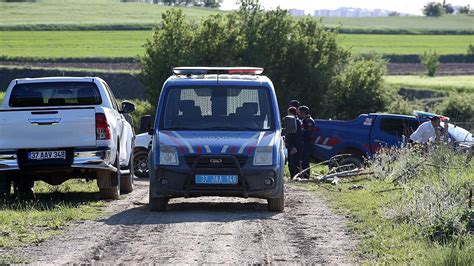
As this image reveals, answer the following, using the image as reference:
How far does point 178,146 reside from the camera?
1662 centimetres

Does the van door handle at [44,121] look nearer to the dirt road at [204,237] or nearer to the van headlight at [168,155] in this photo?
the dirt road at [204,237]

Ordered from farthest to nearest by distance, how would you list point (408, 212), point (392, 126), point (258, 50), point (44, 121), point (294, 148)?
1. point (258, 50)
2. point (392, 126)
3. point (294, 148)
4. point (44, 121)
5. point (408, 212)

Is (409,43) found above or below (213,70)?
below

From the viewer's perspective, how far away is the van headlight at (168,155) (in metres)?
16.6

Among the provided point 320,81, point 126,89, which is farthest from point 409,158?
point 126,89

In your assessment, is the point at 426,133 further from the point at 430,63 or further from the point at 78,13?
the point at 78,13

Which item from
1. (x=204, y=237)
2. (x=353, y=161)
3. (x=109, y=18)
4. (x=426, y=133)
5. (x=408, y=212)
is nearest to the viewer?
(x=204, y=237)

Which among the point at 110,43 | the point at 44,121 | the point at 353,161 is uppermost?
the point at 44,121

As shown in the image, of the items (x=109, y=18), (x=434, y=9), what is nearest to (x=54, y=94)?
(x=109, y=18)

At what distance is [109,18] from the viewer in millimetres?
124062

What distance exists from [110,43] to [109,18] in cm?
2488

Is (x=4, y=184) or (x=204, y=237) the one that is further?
(x=4, y=184)

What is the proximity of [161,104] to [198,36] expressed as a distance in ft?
132

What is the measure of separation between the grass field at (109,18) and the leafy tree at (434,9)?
12794 mm
